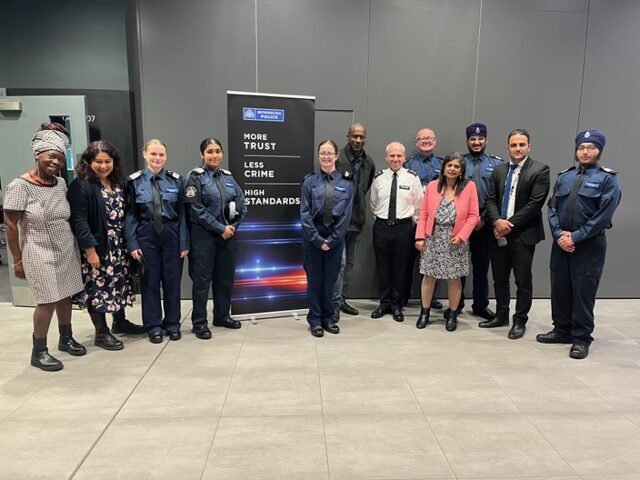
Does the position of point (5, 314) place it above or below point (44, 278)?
below

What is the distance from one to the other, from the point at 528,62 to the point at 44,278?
5104 mm

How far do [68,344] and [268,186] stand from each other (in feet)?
6.82

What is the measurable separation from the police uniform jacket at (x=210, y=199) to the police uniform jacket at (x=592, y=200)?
8.82ft

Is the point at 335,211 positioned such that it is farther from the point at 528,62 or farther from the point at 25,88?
the point at 25,88

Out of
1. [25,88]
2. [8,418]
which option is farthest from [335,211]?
[25,88]

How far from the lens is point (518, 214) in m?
3.92

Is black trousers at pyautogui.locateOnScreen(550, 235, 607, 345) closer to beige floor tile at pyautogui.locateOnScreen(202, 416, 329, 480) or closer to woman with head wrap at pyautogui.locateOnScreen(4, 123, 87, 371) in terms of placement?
beige floor tile at pyautogui.locateOnScreen(202, 416, 329, 480)

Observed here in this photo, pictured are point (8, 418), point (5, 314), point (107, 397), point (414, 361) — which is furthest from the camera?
point (5, 314)

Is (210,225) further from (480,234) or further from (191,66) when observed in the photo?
(480,234)

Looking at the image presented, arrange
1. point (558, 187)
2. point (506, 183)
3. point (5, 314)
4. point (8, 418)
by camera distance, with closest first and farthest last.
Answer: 1. point (8, 418)
2. point (558, 187)
3. point (506, 183)
4. point (5, 314)

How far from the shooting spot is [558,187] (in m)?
3.71

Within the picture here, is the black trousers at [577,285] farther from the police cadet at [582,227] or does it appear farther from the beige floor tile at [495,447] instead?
the beige floor tile at [495,447]

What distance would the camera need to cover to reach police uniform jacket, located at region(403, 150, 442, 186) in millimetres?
4504

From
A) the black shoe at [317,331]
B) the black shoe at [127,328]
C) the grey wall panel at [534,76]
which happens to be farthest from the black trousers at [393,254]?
the black shoe at [127,328]
